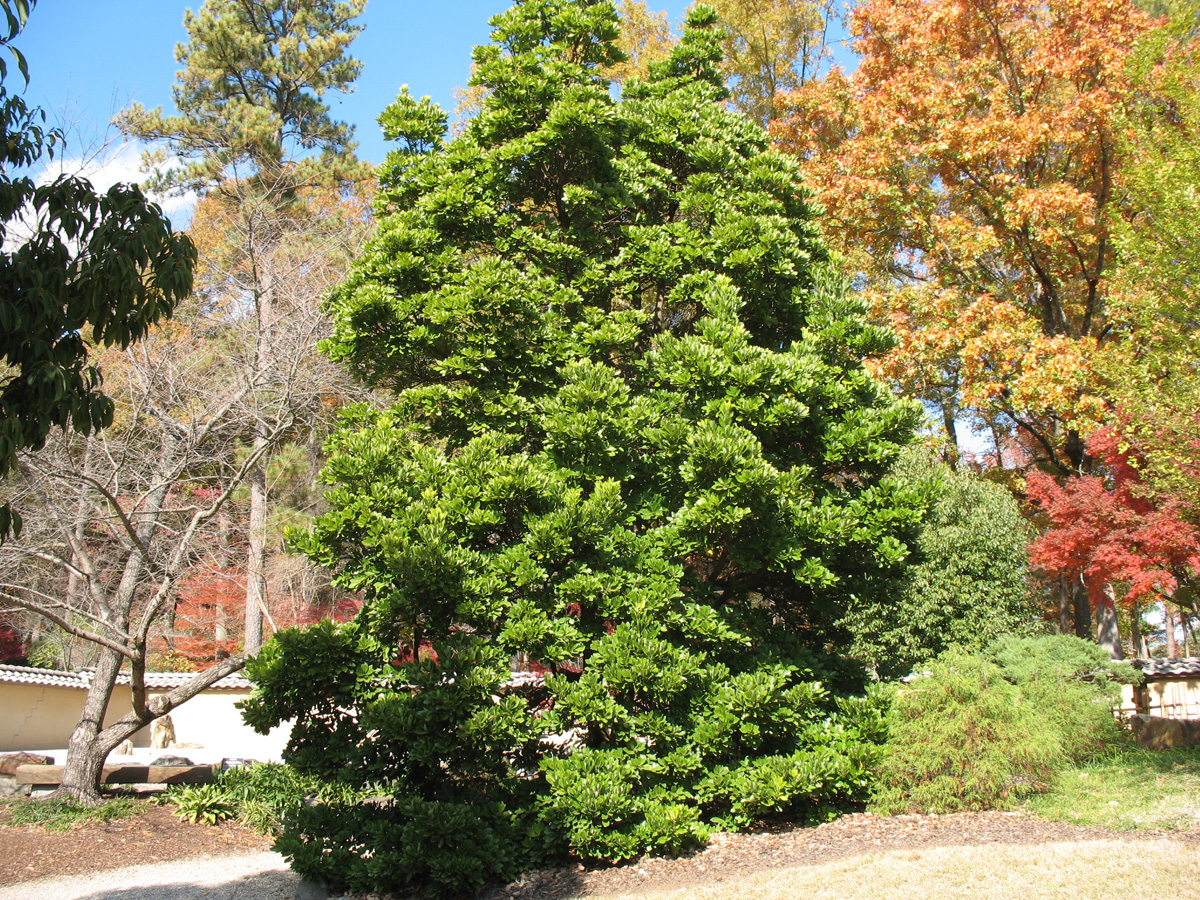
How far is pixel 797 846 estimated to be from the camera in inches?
290

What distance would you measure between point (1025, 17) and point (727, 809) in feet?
53.2

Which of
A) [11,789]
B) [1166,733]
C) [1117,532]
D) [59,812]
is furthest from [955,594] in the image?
[11,789]

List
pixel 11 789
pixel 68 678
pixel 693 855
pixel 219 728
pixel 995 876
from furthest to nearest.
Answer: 1. pixel 219 728
2. pixel 68 678
3. pixel 11 789
4. pixel 693 855
5. pixel 995 876

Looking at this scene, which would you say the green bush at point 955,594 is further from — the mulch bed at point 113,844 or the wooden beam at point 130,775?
the wooden beam at point 130,775

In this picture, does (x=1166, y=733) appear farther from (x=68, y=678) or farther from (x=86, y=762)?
(x=68, y=678)

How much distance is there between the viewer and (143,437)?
12461 millimetres

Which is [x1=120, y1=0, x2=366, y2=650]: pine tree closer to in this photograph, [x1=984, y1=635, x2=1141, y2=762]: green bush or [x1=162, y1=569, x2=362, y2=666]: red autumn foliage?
[x1=162, y1=569, x2=362, y2=666]: red autumn foliage

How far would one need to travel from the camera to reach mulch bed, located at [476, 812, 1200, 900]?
22.1 ft

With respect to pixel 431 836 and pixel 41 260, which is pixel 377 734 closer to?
pixel 431 836

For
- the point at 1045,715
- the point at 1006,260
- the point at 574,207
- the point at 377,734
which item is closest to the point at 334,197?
the point at 574,207

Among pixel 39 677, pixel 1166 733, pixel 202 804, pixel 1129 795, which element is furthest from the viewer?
pixel 39 677

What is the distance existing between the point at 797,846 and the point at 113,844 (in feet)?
23.5

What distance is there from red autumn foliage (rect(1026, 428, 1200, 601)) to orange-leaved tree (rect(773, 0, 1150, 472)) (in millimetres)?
1041

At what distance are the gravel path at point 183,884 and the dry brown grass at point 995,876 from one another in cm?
330
